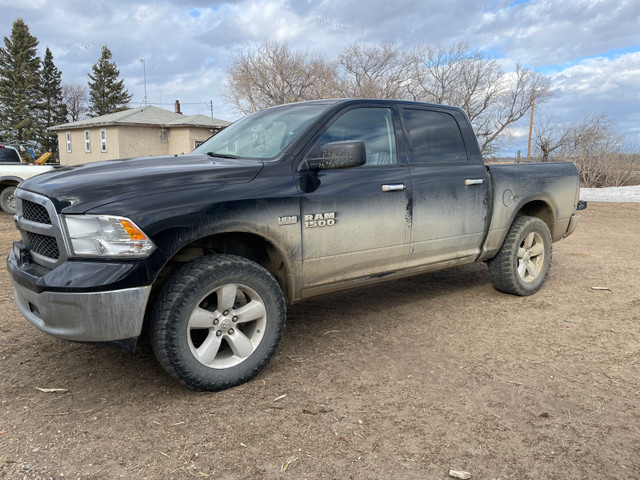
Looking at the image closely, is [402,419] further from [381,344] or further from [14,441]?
[14,441]

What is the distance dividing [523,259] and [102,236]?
4149mm

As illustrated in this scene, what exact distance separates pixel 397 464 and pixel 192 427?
1.14 m

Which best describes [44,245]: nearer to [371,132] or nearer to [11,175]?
[371,132]

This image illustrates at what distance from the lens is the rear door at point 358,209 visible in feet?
11.5

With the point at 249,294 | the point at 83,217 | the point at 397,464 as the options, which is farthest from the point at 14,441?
the point at 397,464

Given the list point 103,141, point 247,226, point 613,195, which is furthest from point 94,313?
point 103,141

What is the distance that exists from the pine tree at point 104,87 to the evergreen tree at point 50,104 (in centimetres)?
352

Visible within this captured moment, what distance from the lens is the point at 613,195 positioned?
15930mm

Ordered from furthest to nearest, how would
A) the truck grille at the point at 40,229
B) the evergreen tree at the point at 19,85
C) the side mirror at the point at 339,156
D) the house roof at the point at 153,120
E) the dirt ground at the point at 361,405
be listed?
the evergreen tree at the point at 19,85 → the house roof at the point at 153,120 → the side mirror at the point at 339,156 → the truck grille at the point at 40,229 → the dirt ground at the point at 361,405

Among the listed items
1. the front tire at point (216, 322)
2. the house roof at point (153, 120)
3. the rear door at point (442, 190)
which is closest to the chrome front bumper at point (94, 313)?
the front tire at point (216, 322)

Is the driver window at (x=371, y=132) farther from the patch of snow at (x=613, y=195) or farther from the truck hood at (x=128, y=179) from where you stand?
the patch of snow at (x=613, y=195)

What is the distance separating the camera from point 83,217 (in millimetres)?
2732

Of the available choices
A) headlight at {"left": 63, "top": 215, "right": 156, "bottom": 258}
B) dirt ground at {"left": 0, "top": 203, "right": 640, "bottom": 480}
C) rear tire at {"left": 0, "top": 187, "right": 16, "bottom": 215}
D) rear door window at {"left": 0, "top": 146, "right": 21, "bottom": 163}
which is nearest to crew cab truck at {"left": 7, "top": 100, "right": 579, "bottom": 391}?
headlight at {"left": 63, "top": 215, "right": 156, "bottom": 258}

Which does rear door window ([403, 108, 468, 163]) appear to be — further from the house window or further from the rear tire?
the house window
